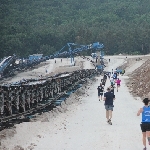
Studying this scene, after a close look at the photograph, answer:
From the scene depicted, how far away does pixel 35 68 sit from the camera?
273 ft

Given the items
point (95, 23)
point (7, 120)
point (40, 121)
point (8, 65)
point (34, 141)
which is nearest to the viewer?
point (34, 141)

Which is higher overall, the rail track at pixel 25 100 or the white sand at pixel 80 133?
the rail track at pixel 25 100

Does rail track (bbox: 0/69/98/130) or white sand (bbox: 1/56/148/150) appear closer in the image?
white sand (bbox: 1/56/148/150)

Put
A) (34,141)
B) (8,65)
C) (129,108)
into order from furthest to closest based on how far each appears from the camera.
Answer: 1. (8,65)
2. (129,108)
3. (34,141)

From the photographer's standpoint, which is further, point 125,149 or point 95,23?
point 95,23

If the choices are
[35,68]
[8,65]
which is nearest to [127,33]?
[35,68]

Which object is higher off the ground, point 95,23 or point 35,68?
point 95,23

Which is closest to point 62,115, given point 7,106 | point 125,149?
point 7,106

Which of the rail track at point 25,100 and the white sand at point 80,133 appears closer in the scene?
the white sand at point 80,133

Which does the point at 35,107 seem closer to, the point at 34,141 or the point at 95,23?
the point at 34,141

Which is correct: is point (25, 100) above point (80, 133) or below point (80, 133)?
above

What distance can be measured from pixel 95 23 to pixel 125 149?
18732cm

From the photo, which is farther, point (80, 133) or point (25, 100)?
point (25, 100)

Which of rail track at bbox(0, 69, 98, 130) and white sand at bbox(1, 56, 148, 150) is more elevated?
rail track at bbox(0, 69, 98, 130)
